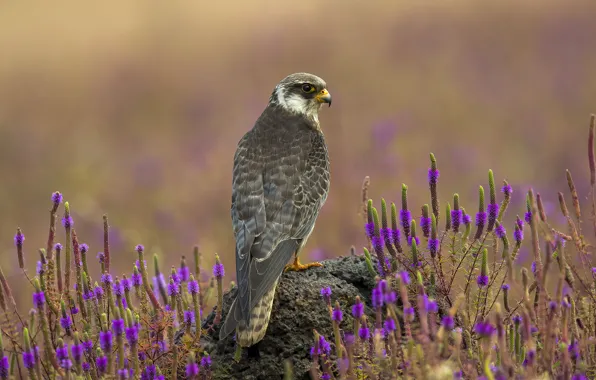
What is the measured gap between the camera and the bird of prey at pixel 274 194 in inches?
149

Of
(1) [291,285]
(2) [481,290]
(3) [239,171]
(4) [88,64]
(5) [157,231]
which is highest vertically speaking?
(4) [88,64]

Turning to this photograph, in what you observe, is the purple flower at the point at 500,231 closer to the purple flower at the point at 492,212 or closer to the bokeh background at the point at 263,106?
the purple flower at the point at 492,212

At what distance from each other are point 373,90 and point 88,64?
6.20 m

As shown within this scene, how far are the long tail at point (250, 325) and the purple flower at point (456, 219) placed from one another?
3.04 feet

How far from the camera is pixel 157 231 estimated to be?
845 cm

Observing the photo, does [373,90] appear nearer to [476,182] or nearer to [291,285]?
[476,182]

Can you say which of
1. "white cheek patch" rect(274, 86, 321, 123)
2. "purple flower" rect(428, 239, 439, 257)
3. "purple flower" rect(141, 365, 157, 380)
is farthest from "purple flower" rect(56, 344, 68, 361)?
"white cheek patch" rect(274, 86, 321, 123)

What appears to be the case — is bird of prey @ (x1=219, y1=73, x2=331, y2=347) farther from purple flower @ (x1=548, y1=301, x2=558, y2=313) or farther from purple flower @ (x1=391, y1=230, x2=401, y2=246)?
purple flower @ (x1=548, y1=301, x2=558, y2=313)

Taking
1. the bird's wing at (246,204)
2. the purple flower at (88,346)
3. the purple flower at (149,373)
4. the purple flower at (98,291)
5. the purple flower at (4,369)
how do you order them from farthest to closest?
1. the bird's wing at (246,204)
2. the purple flower at (98,291)
3. the purple flower at (149,373)
4. the purple flower at (88,346)
5. the purple flower at (4,369)

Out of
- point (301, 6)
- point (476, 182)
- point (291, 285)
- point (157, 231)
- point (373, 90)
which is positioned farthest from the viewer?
point (301, 6)

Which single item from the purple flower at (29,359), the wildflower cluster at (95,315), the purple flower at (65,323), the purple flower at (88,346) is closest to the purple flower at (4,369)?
the wildflower cluster at (95,315)

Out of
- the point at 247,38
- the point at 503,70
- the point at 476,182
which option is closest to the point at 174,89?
the point at 247,38

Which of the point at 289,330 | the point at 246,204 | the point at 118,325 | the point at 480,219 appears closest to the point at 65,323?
the point at 118,325

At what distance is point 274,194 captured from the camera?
15.2 feet
